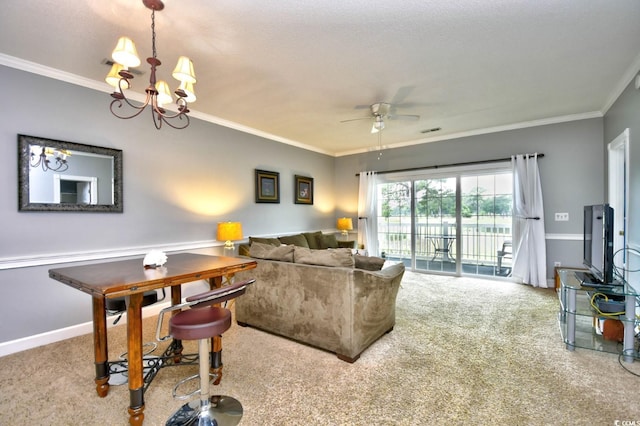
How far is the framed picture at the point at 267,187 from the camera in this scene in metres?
A: 4.98

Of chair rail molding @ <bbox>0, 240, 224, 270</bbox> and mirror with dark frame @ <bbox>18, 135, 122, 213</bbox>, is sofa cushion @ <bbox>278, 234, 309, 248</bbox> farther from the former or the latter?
mirror with dark frame @ <bbox>18, 135, 122, 213</bbox>

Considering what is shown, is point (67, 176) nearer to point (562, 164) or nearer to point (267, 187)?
point (267, 187)

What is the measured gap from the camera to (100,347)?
2.03 metres

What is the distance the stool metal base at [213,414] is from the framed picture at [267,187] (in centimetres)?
340

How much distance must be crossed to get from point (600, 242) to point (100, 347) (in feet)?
14.2

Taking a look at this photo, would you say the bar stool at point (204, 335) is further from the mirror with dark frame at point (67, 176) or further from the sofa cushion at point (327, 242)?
the sofa cushion at point (327, 242)

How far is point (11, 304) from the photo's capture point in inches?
103

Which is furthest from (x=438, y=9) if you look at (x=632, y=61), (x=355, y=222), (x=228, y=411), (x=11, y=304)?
(x=355, y=222)

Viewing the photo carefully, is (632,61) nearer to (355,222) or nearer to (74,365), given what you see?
A: (355,222)

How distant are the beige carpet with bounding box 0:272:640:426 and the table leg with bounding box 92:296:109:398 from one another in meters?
0.09

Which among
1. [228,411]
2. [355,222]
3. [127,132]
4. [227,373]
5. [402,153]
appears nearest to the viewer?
[228,411]

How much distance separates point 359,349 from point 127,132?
3437mm

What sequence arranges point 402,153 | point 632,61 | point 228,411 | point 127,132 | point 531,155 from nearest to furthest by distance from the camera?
point 228,411, point 632,61, point 127,132, point 531,155, point 402,153

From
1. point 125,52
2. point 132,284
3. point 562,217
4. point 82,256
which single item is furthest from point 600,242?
point 82,256
